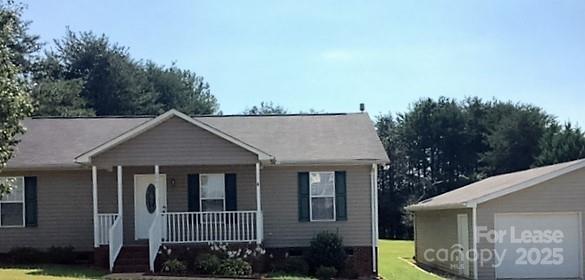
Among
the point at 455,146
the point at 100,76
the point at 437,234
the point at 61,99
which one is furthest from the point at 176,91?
the point at 437,234

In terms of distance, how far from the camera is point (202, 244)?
2273 cm

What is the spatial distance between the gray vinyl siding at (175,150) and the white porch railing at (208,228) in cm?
157

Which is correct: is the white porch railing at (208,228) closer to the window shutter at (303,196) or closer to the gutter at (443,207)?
the window shutter at (303,196)

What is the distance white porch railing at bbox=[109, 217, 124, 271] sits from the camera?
21.6 m

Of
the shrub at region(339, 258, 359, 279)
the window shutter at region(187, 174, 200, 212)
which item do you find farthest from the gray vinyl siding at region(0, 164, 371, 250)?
the shrub at region(339, 258, 359, 279)

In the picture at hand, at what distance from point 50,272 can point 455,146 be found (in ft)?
155

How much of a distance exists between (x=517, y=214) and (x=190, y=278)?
969 centimetres

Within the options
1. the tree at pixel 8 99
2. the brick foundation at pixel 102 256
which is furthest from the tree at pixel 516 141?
the tree at pixel 8 99

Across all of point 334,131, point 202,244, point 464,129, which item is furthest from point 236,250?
point 464,129

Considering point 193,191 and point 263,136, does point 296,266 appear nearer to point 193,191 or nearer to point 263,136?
point 193,191

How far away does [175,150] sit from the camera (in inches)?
884

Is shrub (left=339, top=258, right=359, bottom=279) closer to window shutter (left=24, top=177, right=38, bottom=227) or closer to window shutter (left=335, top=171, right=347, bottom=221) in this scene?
window shutter (left=335, top=171, right=347, bottom=221)

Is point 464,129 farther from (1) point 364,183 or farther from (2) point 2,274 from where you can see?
(2) point 2,274

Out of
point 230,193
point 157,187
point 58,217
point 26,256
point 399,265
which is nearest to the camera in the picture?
point 157,187
